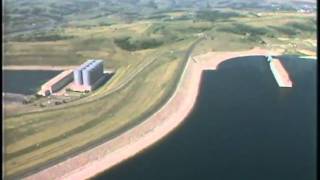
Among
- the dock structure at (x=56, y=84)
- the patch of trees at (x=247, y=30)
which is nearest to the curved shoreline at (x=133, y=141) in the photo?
the dock structure at (x=56, y=84)

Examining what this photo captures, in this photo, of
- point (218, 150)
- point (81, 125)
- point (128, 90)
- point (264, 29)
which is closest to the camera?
point (218, 150)

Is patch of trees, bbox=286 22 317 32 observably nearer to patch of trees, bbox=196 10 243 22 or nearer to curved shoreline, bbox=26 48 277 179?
patch of trees, bbox=196 10 243 22

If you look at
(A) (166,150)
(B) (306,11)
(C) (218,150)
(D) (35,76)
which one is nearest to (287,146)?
(C) (218,150)

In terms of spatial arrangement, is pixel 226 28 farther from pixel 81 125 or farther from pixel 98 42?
pixel 81 125

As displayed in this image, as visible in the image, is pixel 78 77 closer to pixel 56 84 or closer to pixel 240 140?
pixel 56 84

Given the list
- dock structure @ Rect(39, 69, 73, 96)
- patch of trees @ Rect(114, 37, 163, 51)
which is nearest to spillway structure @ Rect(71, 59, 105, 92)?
dock structure @ Rect(39, 69, 73, 96)

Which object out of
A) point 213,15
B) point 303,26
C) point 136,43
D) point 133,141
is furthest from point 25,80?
point 303,26
